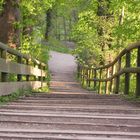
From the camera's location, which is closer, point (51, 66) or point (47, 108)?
point (47, 108)

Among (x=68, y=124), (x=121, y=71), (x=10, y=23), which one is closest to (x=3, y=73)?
(x=68, y=124)

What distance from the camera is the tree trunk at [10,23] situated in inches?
509

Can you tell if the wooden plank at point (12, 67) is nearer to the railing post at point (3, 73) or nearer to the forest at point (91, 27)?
the railing post at point (3, 73)

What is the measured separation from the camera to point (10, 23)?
513 inches

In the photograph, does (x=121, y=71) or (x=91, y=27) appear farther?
(x=91, y=27)

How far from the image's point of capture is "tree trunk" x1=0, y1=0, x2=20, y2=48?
1292 cm

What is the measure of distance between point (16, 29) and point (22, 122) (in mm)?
7924

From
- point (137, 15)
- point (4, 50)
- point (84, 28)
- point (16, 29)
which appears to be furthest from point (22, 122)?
point (84, 28)

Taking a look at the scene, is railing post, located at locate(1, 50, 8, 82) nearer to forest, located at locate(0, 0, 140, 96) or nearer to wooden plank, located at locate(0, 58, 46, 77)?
wooden plank, located at locate(0, 58, 46, 77)

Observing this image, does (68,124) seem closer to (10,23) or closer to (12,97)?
(12,97)

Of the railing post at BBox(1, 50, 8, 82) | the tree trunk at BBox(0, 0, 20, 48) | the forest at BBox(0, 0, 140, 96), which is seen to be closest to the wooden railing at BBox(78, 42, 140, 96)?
the forest at BBox(0, 0, 140, 96)

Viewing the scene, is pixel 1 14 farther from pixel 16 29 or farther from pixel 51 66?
pixel 51 66

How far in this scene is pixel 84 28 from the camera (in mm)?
23812

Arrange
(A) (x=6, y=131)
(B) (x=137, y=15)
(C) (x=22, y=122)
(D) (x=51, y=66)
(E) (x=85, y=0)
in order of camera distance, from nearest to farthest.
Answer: (A) (x=6, y=131), (C) (x=22, y=122), (B) (x=137, y=15), (E) (x=85, y=0), (D) (x=51, y=66)
